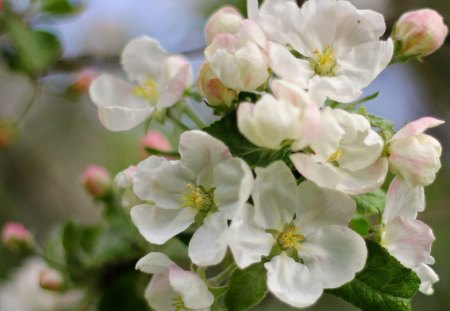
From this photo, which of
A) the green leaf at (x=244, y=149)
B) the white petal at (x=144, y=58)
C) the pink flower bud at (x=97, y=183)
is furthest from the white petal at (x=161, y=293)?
the pink flower bud at (x=97, y=183)

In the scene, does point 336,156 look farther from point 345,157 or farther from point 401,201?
point 401,201

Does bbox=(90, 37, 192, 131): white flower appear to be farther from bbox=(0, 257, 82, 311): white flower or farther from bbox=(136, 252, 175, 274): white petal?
bbox=(0, 257, 82, 311): white flower

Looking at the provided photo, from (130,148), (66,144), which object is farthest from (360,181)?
(66,144)

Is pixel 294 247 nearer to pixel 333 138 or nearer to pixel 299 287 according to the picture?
pixel 299 287

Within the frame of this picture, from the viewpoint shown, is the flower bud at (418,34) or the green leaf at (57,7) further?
the green leaf at (57,7)

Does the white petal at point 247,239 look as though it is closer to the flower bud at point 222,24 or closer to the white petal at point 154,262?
the white petal at point 154,262

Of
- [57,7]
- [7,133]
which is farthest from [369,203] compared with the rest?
[7,133]
